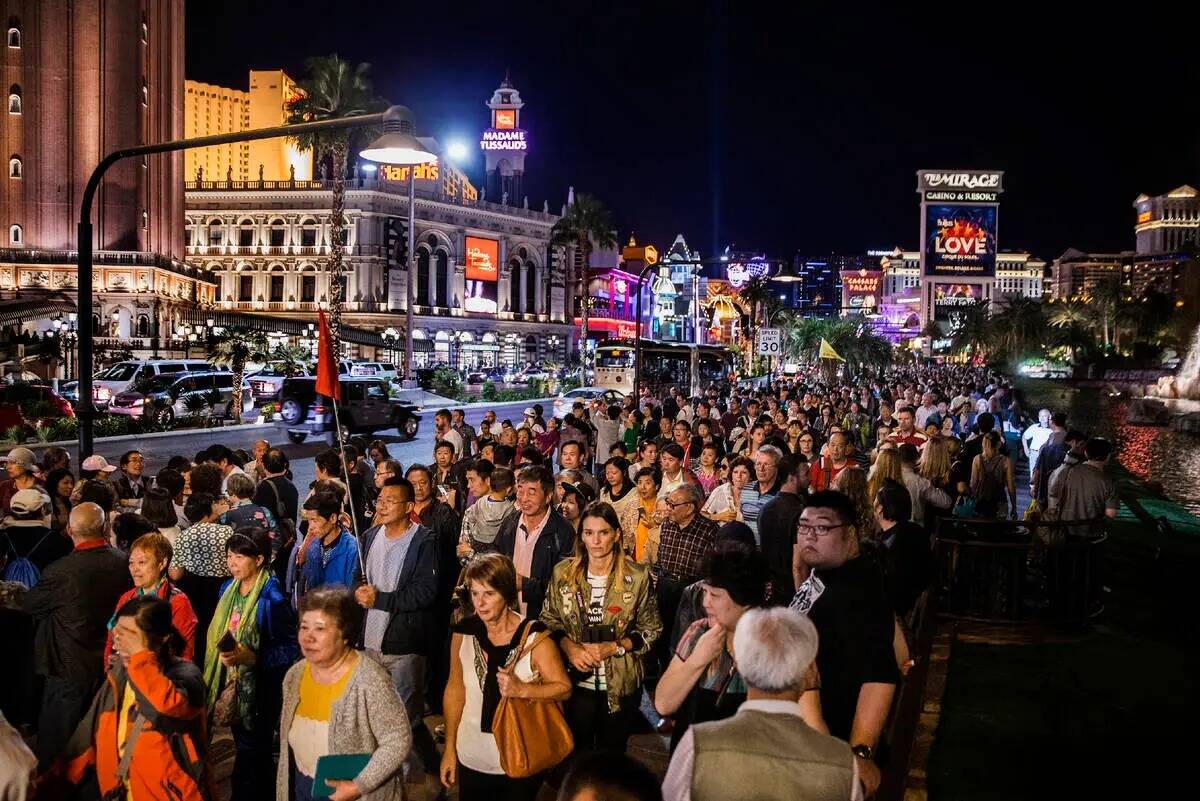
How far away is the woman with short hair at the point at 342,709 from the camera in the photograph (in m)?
3.80

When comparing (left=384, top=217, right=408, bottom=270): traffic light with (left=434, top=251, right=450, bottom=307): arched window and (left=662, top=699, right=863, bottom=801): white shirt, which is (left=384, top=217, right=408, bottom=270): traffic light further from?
(left=662, top=699, right=863, bottom=801): white shirt

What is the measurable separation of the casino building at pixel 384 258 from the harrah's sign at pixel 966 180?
83164 mm

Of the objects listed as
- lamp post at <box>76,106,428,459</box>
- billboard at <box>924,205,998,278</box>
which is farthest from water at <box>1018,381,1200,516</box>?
billboard at <box>924,205,998,278</box>

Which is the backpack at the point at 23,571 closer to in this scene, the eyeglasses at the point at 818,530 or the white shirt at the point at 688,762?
the eyeglasses at the point at 818,530

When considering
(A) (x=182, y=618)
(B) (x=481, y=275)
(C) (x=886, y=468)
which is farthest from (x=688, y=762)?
(B) (x=481, y=275)

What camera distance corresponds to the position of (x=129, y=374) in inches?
1362

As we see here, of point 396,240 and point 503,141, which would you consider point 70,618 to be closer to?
point 396,240

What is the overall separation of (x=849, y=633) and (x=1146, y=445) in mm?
29209

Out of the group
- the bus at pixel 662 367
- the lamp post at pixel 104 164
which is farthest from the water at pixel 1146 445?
the lamp post at pixel 104 164

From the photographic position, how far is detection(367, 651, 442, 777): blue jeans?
5.63 meters

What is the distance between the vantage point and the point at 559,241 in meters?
79.1

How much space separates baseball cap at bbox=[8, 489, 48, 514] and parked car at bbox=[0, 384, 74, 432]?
2245 cm

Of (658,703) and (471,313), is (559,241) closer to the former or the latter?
(471,313)

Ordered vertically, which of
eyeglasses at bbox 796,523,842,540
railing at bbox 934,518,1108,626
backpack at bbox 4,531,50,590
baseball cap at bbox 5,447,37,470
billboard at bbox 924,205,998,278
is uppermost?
billboard at bbox 924,205,998,278
